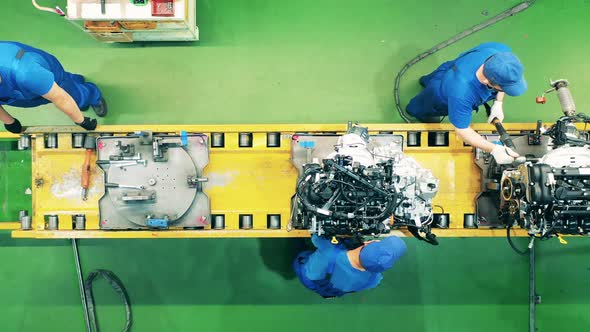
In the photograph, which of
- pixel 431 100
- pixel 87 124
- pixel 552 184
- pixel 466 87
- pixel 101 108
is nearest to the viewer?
pixel 552 184

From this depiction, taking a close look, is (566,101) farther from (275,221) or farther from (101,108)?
(101,108)

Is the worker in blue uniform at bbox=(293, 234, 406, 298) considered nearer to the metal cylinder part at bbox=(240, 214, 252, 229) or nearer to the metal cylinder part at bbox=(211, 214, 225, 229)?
the metal cylinder part at bbox=(240, 214, 252, 229)

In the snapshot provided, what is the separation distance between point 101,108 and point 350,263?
293cm

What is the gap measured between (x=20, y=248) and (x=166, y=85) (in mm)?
2339

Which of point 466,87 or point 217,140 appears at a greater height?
point 466,87

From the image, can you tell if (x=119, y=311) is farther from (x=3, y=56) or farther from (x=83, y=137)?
(x=3, y=56)

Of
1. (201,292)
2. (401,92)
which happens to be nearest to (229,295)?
(201,292)

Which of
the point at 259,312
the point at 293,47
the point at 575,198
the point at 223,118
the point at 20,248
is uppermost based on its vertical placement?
the point at 293,47

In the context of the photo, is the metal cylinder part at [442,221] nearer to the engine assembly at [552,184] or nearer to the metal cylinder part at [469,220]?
the metal cylinder part at [469,220]

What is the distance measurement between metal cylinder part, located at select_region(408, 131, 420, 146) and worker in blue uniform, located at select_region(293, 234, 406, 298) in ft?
3.10

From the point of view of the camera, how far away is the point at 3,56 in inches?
106

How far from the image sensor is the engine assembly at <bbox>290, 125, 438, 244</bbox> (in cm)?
263

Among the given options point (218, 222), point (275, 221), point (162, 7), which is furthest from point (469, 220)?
point (162, 7)

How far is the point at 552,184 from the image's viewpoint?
2.63 m
